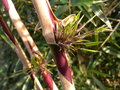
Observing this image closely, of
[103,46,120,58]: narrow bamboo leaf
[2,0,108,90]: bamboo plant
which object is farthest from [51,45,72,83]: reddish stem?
[103,46,120,58]: narrow bamboo leaf

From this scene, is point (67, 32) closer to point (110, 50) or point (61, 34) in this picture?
point (61, 34)

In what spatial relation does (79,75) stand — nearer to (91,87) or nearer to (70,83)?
(91,87)

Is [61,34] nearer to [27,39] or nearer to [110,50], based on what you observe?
[27,39]

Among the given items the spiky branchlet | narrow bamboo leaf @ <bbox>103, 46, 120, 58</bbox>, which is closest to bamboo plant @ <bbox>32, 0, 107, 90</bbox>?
the spiky branchlet

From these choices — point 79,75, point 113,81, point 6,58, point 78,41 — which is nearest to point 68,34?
point 78,41

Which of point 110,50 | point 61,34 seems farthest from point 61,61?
point 110,50

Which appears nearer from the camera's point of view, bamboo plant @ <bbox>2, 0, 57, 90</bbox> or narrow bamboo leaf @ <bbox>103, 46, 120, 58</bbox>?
bamboo plant @ <bbox>2, 0, 57, 90</bbox>

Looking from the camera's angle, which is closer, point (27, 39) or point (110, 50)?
point (27, 39)

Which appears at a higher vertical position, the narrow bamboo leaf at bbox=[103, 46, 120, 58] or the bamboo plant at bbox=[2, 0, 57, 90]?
the bamboo plant at bbox=[2, 0, 57, 90]

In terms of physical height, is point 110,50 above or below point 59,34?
below

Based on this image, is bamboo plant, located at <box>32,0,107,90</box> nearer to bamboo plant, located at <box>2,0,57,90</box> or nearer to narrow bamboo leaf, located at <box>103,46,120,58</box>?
bamboo plant, located at <box>2,0,57,90</box>

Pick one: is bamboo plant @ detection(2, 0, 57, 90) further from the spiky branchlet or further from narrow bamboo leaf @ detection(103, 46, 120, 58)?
narrow bamboo leaf @ detection(103, 46, 120, 58)

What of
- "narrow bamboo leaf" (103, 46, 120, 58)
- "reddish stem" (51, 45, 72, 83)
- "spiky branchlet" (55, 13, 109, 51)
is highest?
"spiky branchlet" (55, 13, 109, 51)
